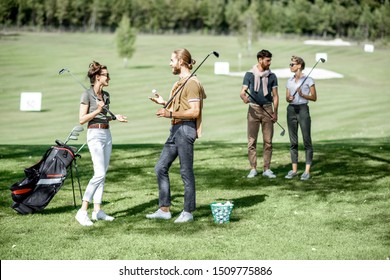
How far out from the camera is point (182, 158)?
798 cm

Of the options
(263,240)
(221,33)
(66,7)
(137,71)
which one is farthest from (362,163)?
(221,33)

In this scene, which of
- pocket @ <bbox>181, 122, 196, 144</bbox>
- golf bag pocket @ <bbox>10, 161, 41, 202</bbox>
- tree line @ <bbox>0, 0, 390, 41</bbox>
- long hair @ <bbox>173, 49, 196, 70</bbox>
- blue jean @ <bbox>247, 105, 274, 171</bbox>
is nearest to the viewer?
long hair @ <bbox>173, 49, 196, 70</bbox>

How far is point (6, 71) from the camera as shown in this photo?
52500mm

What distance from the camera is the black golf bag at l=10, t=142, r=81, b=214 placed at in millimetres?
8617

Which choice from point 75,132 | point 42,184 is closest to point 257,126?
point 75,132

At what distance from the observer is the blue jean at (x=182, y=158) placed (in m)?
7.91

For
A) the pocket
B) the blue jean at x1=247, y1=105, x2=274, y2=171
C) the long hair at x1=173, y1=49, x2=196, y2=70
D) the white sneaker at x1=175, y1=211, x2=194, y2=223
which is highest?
the long hair at x1=173, y1=49, x2=196, y2=70

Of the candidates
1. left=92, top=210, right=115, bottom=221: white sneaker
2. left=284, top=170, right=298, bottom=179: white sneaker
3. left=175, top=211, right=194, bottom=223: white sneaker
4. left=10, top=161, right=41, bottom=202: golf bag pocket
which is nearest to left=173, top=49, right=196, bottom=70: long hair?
left=175, top=211, right=194, bottom=223: white sneaker

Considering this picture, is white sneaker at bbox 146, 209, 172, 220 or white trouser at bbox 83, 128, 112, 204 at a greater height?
white trouser at bbox 83, 128, 112, 204

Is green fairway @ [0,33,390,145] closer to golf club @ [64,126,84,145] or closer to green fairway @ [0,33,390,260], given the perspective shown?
green fairway @ [0,33,390,260]

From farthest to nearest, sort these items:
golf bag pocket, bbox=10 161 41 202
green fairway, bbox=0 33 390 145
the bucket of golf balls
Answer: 1. green fairway, bbox=0 33 390 145
2. golf bag pocket, bbox=10 161 41 202
3. the bucket of golf balls

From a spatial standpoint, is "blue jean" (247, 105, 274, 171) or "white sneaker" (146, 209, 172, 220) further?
"blue jean" (247, 105, 274, 171)

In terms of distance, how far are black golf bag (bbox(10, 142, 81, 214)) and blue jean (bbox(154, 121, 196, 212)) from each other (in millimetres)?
1378
